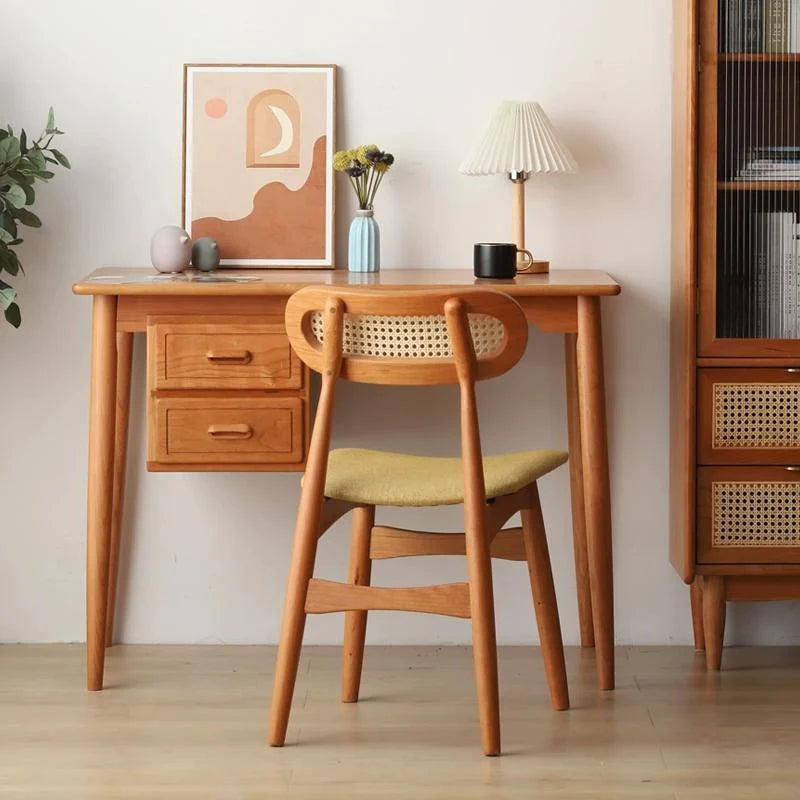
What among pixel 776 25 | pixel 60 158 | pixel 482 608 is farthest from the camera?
pixel 60 158

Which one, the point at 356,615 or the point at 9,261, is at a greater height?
the point at 9,261

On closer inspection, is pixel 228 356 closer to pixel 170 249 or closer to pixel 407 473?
pixel 170 249

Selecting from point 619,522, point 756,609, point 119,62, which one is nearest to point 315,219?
point 119,62

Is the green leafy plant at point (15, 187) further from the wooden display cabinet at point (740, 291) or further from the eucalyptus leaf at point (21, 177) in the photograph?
the wooden display cabinet at point (740, 291)

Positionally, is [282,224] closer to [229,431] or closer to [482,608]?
[229,431]

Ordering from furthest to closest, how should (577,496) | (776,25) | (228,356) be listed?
(577,496) → (776,25) → (228,356)

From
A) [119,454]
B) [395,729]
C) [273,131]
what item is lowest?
[395,729]

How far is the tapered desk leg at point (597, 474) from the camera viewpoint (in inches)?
102

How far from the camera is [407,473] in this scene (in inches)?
96.7

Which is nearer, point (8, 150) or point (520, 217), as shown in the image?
point (8, 150)

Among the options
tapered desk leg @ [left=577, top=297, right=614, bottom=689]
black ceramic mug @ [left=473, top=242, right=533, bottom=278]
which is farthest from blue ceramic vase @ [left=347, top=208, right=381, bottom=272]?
tapered desk leg @ [left=577, top=297, right=614, bottom=689]

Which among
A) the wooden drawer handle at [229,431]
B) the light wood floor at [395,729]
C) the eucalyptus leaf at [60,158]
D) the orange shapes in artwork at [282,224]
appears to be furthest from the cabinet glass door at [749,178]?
the eucalyptus leaf at [60,158]

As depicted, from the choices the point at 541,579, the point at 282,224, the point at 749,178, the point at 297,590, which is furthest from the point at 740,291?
the point at 297,590

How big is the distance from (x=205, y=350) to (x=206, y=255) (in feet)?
1.05
